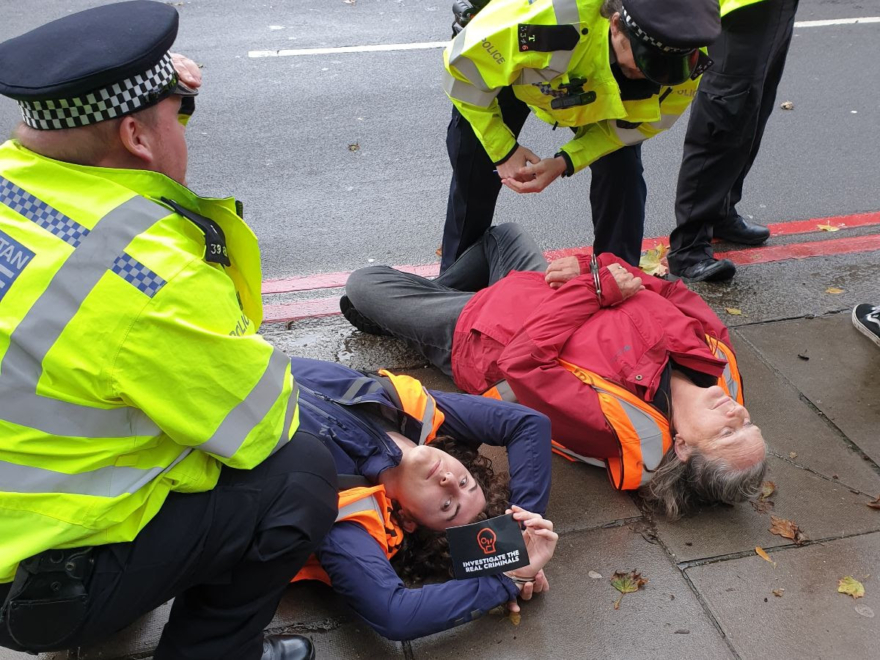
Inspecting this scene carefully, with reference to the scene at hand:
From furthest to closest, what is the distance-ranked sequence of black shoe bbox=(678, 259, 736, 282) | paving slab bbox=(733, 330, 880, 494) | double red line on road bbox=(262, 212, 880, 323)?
black shoe bbox=(678, 259, 736, 282), double red line on road bbox=(262, 212, 880, 323), paving slab bbox=(733, 330, 880, 494)

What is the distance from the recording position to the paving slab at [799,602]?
2518mm

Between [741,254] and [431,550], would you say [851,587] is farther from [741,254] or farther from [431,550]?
[741,254]

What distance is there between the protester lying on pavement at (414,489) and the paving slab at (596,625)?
105 mm

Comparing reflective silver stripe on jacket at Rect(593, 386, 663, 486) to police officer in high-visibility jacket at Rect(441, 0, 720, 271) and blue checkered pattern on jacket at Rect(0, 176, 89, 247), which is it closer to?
police officer in high-visibility jacket at Rect(441, 0, 720, 271)

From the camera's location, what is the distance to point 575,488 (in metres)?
3.11

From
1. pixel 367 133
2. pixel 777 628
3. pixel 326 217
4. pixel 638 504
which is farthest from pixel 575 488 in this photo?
pixel 367 133

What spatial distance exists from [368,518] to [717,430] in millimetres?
1353

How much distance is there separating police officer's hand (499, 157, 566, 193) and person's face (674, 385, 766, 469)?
1093 mm

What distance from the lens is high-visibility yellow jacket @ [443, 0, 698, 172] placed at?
10.2 feet

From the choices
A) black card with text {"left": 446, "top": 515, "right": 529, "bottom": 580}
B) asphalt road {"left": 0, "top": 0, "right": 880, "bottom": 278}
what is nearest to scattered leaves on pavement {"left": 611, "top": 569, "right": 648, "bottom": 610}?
black card with text {"left": 446, "top": 515, "right": 529, "bottom": 580}

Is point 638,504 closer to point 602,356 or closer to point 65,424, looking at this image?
point 602,356

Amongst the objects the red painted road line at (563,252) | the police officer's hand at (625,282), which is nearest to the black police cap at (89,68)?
the police officer's hand at (625,282)

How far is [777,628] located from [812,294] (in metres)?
2.25

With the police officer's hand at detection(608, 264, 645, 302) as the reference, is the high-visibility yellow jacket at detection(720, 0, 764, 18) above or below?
above
